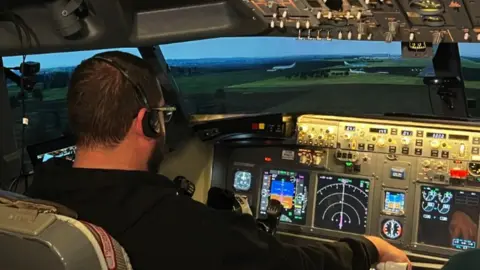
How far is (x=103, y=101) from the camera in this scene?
5.59 ft

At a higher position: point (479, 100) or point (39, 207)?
point (479, 100)

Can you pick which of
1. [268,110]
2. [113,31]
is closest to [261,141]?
[268,110]

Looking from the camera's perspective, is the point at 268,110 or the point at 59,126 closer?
the point at 59,126

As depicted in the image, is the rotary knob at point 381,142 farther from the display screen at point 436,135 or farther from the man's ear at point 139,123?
the man's ear at point 139,123

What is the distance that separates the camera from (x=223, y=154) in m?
5.00

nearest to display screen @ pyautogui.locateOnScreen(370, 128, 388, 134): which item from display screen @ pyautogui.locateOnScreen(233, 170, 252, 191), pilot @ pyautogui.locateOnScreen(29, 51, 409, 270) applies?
display screen @ pyautogui.locateOnScreen(233, 170, 252, 191)

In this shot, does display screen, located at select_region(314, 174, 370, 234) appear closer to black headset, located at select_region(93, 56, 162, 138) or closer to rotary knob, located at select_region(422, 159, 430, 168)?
rotary knob, located at select_region(422, 159, 430, 168)

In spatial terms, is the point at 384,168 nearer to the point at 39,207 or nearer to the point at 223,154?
the point at 223,154

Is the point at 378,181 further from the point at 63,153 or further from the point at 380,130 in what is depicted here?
the point at 63,153

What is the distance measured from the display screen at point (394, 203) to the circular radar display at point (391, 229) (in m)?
0.07

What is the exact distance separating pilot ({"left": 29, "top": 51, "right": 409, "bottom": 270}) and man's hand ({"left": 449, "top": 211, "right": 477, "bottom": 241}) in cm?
274

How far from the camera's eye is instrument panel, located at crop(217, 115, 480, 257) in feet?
14.3

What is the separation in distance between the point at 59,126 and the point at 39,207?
10.3 feet

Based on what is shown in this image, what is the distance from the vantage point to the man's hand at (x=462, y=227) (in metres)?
4.37
